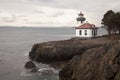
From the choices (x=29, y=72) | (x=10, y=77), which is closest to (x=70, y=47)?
(x=29, y=72)

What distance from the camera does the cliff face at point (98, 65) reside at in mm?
24109

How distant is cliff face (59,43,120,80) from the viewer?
24.1 metres

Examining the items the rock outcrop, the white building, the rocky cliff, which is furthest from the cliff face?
the white building

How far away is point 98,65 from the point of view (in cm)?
2600

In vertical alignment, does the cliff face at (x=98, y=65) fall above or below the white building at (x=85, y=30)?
below

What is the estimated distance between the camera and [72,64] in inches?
1199

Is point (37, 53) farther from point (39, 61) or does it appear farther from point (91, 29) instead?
point (91, 29)

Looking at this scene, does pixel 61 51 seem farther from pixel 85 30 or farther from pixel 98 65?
A: pixel 98 65

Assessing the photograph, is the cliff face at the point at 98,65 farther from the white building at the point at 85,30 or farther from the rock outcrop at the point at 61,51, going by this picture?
the white building at the point at 85,30

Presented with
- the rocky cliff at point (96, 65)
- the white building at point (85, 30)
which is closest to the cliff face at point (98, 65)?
the rocky cliff at point (96, 65)

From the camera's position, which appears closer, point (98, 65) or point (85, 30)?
point (98, 65)

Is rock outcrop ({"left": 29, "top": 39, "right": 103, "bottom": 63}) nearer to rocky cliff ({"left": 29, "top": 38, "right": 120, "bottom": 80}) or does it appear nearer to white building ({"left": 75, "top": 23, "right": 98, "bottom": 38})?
rocky cliff ({"left": 29, "top": 38, "right": 120, "bottom": 80})

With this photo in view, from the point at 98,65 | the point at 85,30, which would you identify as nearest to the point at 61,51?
the point at 85,30

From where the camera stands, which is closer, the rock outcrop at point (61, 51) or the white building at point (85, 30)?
the rock outcrop at point (61, 51)
